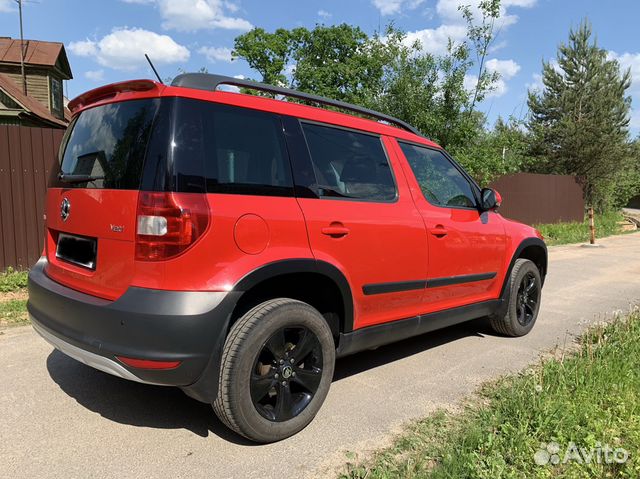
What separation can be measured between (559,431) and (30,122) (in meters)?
23.0

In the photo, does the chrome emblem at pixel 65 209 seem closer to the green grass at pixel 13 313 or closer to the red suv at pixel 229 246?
the red suv at pixel 229 246

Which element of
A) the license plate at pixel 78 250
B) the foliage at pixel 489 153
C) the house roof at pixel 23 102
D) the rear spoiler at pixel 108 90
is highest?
the house roof at pixel 23 102

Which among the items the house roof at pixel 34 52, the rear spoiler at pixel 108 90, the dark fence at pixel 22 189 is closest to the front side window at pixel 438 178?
the rear spoiler at pixel 108 90

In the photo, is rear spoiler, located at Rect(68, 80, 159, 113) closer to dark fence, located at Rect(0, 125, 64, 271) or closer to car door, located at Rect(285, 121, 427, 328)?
car door, located at Rect(285, 121, 427, 328)

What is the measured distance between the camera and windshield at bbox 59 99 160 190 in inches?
100.0

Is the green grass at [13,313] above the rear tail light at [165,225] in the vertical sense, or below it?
below

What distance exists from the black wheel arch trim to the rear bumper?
0.38 ft

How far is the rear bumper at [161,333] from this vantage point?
237cm

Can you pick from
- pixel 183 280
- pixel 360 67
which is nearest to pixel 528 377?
pixel 183 280

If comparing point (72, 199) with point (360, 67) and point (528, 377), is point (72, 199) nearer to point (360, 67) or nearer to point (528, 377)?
point (528, 377)

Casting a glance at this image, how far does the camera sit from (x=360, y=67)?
32.1 m

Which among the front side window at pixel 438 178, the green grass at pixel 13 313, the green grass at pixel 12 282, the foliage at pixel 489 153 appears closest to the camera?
the front side window at pixel 438 178

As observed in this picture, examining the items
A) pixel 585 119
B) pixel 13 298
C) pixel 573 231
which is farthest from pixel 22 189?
pixel 585 119

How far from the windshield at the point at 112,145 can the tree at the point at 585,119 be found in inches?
1007
